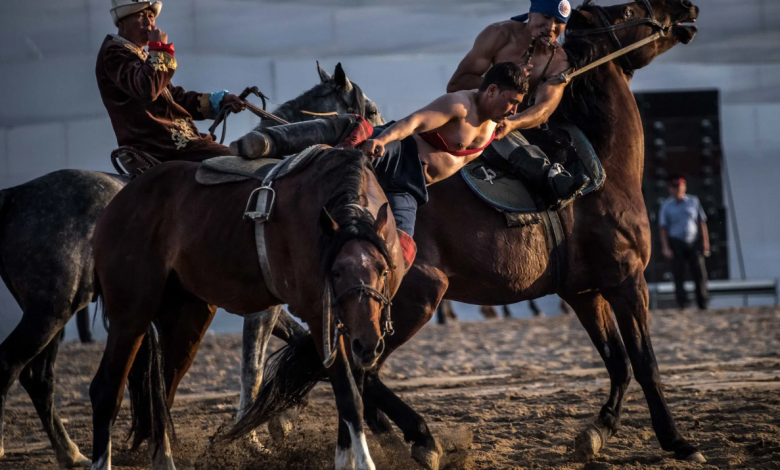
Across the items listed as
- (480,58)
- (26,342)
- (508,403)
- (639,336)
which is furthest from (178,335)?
(508,403)

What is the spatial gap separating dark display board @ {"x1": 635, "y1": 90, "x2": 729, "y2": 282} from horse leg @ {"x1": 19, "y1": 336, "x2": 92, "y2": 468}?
985cm

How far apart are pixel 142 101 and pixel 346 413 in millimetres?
2003

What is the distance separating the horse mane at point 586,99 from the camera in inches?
198

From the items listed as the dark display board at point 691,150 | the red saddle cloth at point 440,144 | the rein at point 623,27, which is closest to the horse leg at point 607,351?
the red saddle cloth at point 440,144

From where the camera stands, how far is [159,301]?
4.02 metres

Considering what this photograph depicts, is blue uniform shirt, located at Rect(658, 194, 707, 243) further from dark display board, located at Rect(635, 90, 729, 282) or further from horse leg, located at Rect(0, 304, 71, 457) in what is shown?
horse leg, located at Rect(0, 304, 71, 457)

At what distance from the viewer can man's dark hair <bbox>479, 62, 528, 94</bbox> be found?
420 cm

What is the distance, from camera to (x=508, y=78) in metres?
4.20

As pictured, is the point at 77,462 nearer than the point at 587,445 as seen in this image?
No

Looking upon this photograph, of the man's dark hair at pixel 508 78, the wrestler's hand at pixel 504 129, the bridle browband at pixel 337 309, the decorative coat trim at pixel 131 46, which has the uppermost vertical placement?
the decorative coat trim at pixel 131 46

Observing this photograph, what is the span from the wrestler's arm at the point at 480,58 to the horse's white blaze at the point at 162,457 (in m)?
2.29

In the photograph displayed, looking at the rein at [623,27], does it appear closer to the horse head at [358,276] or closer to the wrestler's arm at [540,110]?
the wrestler's arm at [540,110]

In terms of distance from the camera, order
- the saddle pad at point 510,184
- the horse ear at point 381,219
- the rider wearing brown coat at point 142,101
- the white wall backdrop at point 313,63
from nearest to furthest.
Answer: the horse ear at point 381,219
the saddle pad at point 510,184
the rider wearing brown coat at point 142,101
the white wall backdrop at point 313,63

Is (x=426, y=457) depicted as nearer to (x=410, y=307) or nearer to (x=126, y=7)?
(x=410, y=307)
